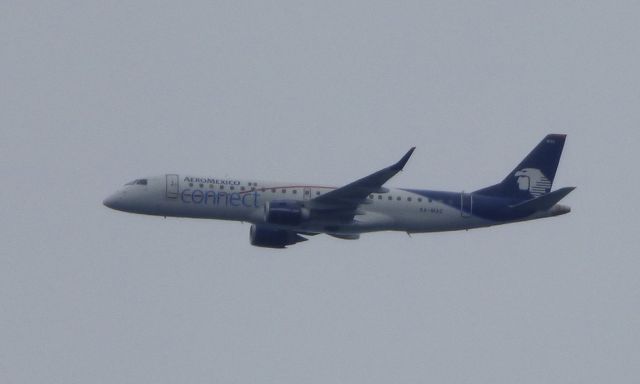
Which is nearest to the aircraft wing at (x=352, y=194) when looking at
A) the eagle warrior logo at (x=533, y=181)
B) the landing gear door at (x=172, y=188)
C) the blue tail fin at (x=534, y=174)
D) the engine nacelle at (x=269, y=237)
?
the engine nacelle at (x=269, y=237)

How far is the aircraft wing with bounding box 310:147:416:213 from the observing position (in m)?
71.5

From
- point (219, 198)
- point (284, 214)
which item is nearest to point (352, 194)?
point (284, 214)

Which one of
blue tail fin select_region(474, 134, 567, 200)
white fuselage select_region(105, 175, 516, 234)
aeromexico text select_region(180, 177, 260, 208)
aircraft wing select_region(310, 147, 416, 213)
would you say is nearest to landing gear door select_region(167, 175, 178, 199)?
white fuselage select_region(105, 175, 516, 234)

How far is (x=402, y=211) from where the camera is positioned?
251 feet

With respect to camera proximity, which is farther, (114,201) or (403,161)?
(114,201)

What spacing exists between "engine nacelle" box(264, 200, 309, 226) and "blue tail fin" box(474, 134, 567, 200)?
12.4 metres

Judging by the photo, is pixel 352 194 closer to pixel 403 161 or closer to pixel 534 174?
pixel 403 161

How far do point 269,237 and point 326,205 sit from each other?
642cm

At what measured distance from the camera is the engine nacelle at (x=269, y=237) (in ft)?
258

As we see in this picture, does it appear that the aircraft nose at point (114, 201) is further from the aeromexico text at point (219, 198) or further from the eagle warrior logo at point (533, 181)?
the eagle warrior logo at point (533, 181)

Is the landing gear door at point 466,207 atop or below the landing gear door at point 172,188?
below

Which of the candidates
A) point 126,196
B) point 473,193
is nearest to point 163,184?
point 126,196

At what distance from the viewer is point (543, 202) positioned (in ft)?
250

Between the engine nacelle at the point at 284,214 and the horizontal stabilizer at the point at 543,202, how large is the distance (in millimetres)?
13571
